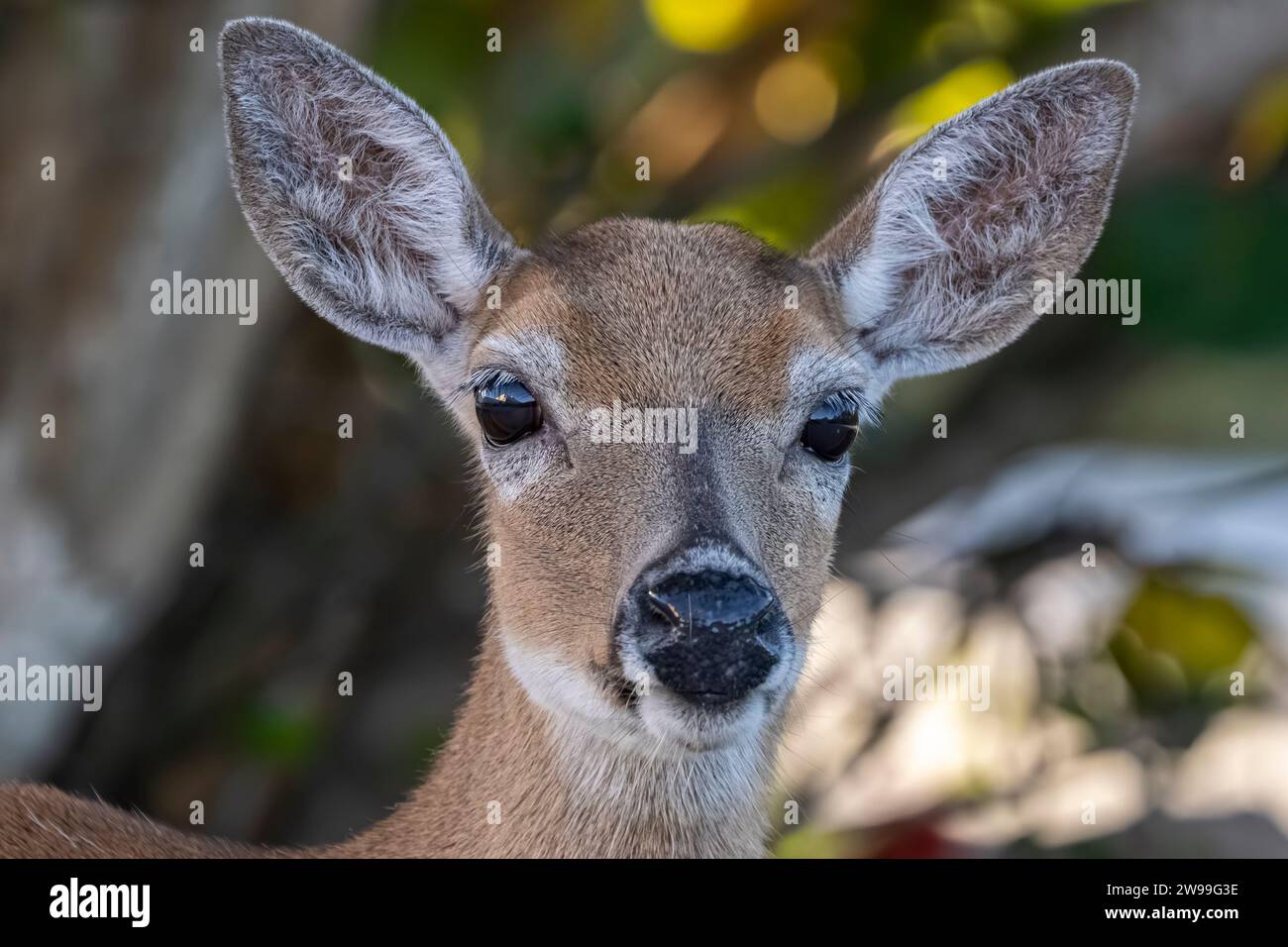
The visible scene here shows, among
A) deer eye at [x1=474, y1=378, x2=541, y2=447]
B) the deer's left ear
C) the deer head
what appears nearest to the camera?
the deer head

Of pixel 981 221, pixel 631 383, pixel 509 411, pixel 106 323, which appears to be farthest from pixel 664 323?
pixel 106 323

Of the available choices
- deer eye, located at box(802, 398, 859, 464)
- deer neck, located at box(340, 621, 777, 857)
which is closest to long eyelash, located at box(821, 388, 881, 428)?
deer eye, located at box(802, 398, 859, 464)

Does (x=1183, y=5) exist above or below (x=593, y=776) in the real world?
above

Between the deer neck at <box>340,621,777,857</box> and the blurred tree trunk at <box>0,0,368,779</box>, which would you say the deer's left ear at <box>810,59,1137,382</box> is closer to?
the deer neck at <box>340,621,777,857</box>

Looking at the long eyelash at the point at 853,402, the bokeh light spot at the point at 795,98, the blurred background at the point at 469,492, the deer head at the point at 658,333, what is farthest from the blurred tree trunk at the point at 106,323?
the long eyelash at the point at 853,402

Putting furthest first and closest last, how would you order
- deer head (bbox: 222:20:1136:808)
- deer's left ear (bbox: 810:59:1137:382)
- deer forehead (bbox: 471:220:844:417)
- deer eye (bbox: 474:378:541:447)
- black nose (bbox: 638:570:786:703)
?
deer's left ear (bbox: 810:59:1137:382)
deer eye (bbox: 474:378:541:447)
deer forehead (bbox: 471:220:844:417)
deer head (bbox: 222:20:1136:808)
black nose (bbox: 638:570:786:703)

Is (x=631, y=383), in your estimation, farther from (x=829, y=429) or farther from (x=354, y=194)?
(x=354, y=194)

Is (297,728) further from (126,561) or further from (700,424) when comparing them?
(700,424)
